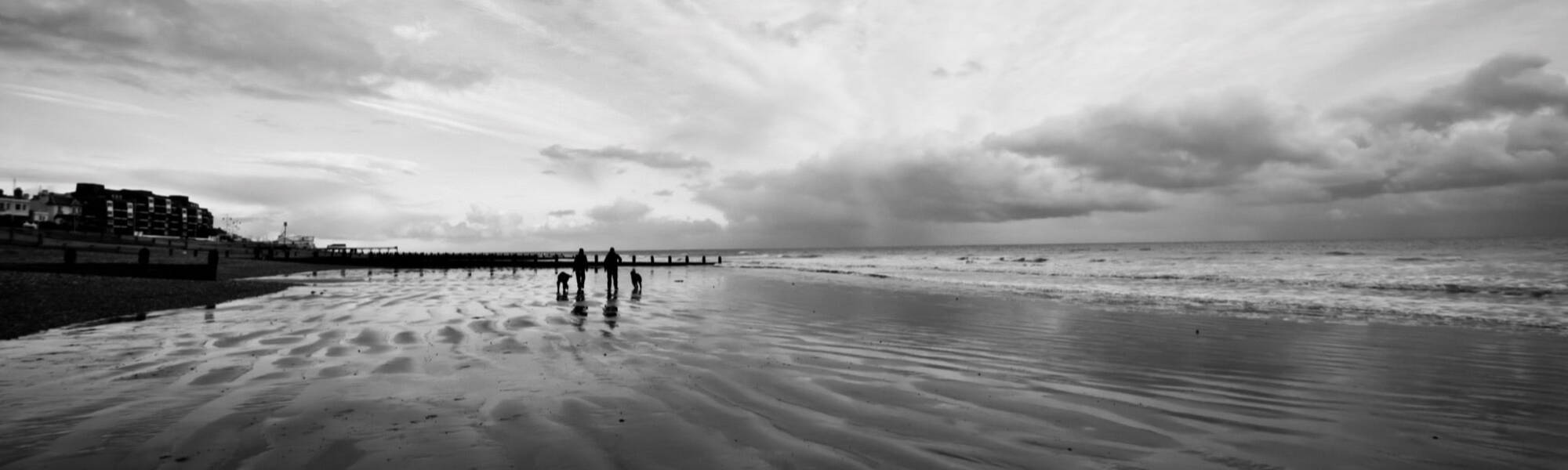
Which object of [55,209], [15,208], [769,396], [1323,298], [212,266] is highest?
[55,209]

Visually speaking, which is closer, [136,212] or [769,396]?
[769,396]

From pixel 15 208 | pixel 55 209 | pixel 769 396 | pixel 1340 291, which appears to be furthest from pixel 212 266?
pixel 55 209

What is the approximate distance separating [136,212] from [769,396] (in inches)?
7234

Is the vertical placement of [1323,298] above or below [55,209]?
below

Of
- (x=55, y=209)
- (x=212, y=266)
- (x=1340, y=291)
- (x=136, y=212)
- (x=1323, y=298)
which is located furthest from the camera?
(x=136, y=212)

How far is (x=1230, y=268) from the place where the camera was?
151ft

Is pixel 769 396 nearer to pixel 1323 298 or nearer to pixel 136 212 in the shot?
pixel 1323 298

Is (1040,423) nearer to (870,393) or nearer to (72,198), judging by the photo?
(870,393)

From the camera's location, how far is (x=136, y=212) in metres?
136

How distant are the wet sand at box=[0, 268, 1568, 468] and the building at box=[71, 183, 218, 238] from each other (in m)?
141

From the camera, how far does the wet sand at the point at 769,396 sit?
5188mm

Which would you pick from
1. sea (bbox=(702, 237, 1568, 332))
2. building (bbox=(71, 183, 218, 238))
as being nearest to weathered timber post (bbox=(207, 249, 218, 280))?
sea (bbox=(702, 237, 1568, 332))

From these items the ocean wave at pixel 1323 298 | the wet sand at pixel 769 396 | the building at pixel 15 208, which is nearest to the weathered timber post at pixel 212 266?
the wet sand at pixel 769 396

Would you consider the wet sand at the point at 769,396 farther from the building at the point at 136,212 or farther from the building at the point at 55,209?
the building at the point at 136,212
